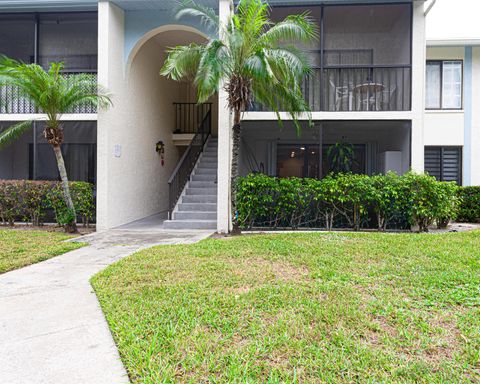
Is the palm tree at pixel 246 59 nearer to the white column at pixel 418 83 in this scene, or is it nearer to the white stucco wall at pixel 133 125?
the white stucco wall at pixel 133 125

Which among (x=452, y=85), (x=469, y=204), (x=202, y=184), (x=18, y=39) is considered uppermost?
(x=18, y=39)

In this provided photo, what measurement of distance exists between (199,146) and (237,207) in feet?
15.1

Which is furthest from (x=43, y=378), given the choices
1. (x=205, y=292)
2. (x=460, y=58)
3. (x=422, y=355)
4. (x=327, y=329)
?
(x=460, y=58)

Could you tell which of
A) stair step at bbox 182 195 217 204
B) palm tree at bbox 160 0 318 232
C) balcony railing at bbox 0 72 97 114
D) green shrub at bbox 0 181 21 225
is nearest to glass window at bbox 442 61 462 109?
palm tree at bbox 160 0 318 232

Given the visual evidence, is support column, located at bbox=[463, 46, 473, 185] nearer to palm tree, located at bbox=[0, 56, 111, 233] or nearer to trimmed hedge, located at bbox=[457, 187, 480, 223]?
trimmed hedge, located at bbox=[457, 187, 480, 223]

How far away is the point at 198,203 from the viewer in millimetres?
10156

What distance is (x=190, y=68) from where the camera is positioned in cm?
789

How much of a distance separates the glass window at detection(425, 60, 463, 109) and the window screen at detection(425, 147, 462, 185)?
1.51 meters

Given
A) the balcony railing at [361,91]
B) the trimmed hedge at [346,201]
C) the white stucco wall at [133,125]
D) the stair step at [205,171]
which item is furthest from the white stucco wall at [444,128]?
the white stucco wall at [133,125]

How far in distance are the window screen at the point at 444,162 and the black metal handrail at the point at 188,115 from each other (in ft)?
27.4

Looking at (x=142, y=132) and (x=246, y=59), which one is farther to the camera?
(x=142, y=132)

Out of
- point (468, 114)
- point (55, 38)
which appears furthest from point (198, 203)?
point (468, 114)

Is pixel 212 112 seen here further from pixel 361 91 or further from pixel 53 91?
pixel 53 91

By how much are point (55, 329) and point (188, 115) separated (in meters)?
12.1
